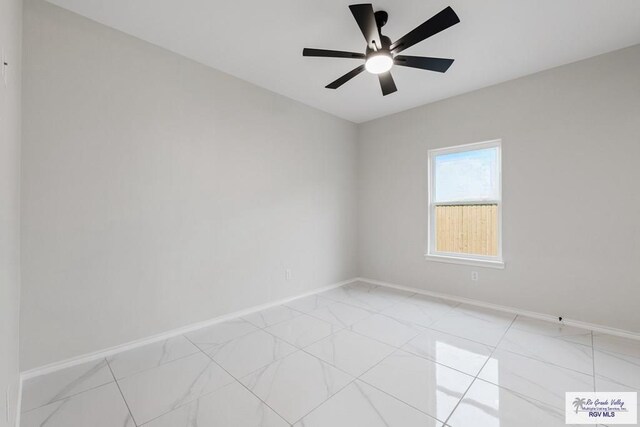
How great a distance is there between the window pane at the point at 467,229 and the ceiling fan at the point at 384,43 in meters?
1.99

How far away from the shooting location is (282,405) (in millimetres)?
1629

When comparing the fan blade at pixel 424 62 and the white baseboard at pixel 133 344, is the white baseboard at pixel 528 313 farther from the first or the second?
the fan blade at pixel 424 62

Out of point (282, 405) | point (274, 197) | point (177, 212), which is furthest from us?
point (274, 197)

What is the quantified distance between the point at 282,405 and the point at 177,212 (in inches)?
74.8

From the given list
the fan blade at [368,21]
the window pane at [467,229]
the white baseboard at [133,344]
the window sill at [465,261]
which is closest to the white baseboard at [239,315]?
the white baseboard at [133,344]

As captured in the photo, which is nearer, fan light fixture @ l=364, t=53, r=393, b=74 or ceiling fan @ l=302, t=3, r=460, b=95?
ceiling fan @ l=302, t=3, r=460, b=95

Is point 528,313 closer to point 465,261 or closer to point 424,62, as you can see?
point 465,261

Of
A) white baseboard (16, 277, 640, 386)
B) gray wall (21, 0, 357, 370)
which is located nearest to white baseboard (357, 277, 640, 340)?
white baseboard (16, 277, 640, 386)

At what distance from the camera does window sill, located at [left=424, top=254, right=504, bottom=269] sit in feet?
10.5

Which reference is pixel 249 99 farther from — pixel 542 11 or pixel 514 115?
pixel 514 115

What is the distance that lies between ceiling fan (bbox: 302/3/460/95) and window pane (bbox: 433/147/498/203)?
1.68m

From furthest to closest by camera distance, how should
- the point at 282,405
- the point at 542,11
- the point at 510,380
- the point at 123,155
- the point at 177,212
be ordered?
the point at 177,212
the point at 123,155
the point at 542,11
the point at 510,380
the point at 282,405

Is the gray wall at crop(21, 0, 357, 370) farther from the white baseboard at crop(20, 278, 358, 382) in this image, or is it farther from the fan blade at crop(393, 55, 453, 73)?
the fan blade at crop(393, 55, 453, 73)

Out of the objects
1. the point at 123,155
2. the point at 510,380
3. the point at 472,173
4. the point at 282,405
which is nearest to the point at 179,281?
the point at 123,155
